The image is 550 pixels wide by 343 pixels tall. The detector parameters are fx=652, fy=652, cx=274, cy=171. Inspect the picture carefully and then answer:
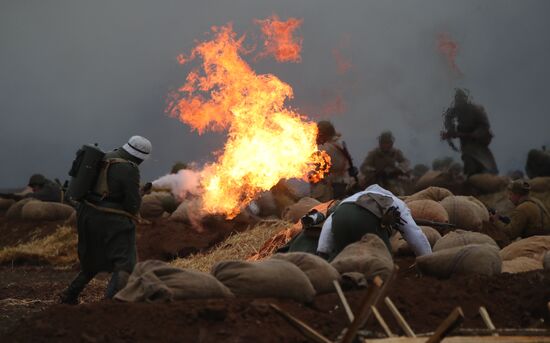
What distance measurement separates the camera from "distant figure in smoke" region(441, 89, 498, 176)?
1864cm

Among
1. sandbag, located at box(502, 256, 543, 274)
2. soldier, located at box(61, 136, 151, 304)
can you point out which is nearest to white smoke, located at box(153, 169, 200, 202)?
soldier, located at box(61, 136, 151, 304)

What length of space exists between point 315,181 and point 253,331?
362 inches

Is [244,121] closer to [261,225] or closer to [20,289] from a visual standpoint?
[261,225]

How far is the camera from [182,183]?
1722 cm

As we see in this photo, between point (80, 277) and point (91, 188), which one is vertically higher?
point (91, 188)

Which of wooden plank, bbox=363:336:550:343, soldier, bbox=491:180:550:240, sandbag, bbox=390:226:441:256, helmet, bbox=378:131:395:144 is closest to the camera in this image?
wooden plank, bbox=363:336:550:343

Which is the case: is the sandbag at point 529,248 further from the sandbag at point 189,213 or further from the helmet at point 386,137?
the sandbag at point 189,213

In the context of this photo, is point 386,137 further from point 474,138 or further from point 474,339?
point 474,339

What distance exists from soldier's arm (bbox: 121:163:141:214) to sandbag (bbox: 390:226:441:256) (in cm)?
330

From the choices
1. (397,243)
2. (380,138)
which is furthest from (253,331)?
(380,138)

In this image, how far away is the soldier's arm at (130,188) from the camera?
7750 millimetres

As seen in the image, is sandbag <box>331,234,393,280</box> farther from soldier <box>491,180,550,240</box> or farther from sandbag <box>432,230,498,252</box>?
soldier <box>491,180,550,240</box>

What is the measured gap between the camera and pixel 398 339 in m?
3.96

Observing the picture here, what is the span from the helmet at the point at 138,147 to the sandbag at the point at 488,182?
12.7 metres
